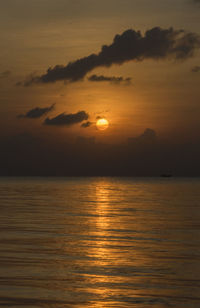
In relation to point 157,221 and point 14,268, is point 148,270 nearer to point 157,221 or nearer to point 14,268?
point 14,268

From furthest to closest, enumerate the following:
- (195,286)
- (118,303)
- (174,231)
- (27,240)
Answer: (174,231)
(27,240)
(195,286)
(118,303)

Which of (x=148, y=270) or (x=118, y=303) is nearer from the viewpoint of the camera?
(x=118, y=303)

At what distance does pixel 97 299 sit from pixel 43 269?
571 centimetres

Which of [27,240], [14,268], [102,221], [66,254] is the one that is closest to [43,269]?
[14,268]

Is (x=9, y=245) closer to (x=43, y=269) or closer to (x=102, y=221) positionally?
(x=43, y=269)

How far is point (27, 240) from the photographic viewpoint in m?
31.9

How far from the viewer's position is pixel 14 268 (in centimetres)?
2234

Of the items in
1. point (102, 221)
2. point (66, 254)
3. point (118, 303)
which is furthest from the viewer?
point (102, 221)

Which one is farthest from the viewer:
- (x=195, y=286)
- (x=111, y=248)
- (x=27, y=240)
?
(x=27, y=240)

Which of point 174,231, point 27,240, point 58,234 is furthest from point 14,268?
point 174,231

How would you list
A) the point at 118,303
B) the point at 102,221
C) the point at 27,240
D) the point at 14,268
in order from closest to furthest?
the point at 118,303 < the point at 14,268 < the point at 27,240 < the point at 102,221

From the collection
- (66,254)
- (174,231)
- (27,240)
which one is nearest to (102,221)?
(174,231)

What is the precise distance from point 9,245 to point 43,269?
25.1 feet

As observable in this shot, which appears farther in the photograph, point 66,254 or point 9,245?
point 9,245
